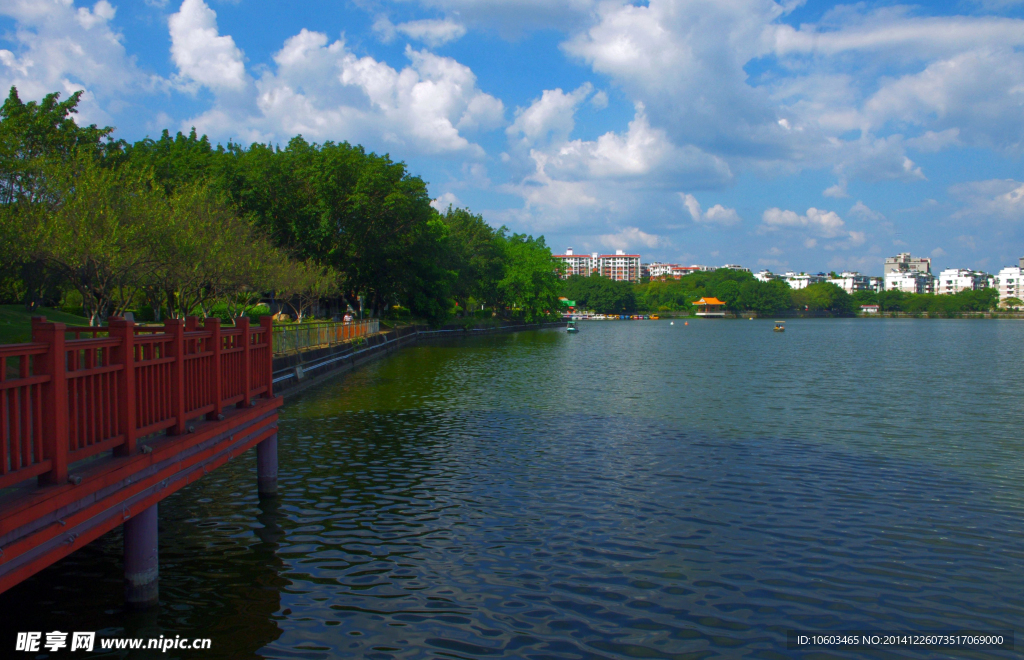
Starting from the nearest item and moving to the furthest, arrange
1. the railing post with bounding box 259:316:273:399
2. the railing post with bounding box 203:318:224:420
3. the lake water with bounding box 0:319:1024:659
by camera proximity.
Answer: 1. the lake water with bounding box 0:319:1024:659
2. the railing post with bounding box 203:318:224:420
3. the railing post with bounding box 259:316:273:399

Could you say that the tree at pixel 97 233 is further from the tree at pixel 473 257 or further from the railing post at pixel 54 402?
the tree at pixel 473 257

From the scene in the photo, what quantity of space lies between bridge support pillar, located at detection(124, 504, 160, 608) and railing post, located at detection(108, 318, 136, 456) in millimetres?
890

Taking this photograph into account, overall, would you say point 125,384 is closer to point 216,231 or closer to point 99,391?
point 99,391

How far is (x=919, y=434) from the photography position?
18.8m

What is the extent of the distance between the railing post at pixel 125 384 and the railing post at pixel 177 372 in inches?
39.6

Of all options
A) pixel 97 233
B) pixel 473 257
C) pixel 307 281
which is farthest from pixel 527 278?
pixel 97 233

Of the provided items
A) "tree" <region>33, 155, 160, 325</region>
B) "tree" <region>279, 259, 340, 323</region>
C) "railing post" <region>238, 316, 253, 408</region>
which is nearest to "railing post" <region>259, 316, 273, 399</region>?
"railing post" <region>238, 316, 253, 408</region>

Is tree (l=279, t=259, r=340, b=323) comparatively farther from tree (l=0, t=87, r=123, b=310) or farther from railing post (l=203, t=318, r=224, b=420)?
railing post (l=203, t=318, r=224, b=420)

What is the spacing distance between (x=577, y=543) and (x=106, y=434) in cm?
583

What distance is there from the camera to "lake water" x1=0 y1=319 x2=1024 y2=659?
7215mm

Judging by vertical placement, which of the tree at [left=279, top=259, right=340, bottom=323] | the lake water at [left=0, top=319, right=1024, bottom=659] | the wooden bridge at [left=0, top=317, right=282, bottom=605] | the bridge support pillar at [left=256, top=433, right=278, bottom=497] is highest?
the tree at [left=279, top=259, right=340, bottom=323]

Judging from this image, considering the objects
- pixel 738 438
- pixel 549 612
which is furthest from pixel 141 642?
pixel 738 438

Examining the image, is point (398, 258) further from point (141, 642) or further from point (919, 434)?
point (141, 642)

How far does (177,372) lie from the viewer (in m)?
7.94
